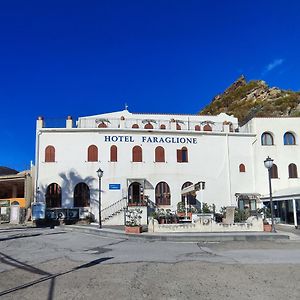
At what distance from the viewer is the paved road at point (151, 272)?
21.9 feet

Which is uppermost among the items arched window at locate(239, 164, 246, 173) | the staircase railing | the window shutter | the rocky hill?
the rocky hill

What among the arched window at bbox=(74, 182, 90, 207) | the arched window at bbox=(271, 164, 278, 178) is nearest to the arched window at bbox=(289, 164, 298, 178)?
the arched window at bbox=(271, 164, 278, 178)

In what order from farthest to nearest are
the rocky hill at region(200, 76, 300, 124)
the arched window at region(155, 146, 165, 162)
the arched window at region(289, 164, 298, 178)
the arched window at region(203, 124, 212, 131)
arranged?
the rocky hill at region(200, 76, 300, 124), the arched window at region(203, 124, 212, 131), the arched window at region(289, 164, 298, 178), the arched window at region(155, 146, 165, 162)

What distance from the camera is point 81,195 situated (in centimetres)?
2825

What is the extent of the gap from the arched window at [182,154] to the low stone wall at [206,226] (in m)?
12.1

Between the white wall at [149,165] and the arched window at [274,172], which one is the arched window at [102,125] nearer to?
the white wall at [149,165]

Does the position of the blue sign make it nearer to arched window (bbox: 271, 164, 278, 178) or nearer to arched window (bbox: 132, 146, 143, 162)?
arched window (bbox: 132, 146, 143, 162)

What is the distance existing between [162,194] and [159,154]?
339 centimetres

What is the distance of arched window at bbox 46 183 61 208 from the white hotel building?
77 mm

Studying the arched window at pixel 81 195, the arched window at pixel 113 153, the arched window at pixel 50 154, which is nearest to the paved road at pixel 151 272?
the arched window at pixel 81 195

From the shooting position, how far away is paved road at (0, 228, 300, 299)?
21.9 ft

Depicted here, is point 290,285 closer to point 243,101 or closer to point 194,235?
point 194,235

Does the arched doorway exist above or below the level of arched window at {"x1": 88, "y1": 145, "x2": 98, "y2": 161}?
below

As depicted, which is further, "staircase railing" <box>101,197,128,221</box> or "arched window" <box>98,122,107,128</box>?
"arched window" <box>98,122,107,128</box>
